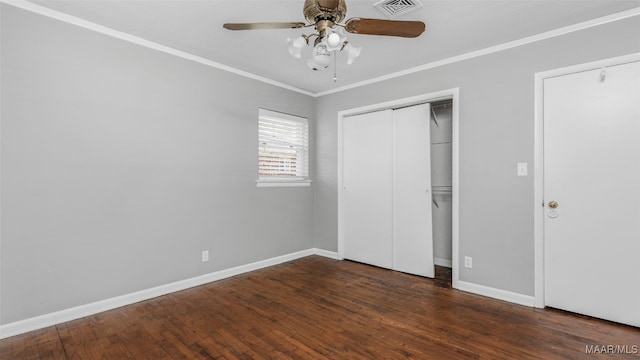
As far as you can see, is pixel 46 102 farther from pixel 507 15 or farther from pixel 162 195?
pixel 507 15

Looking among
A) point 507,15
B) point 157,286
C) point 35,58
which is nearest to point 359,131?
point 507,15

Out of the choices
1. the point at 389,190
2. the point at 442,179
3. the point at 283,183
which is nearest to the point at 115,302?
the point at 283,183

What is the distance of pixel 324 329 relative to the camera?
2.37 meters

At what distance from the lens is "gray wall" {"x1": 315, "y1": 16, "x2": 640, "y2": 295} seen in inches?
106

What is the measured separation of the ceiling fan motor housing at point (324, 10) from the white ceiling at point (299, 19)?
2.13 feet

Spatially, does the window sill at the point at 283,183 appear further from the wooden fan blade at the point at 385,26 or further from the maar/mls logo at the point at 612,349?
the maar/mls logo at the point at 612,349

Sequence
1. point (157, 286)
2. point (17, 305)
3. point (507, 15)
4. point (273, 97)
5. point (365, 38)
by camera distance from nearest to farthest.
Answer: point (17, 305)
point (507, 15)
point (365, 38)
point (157, 286)
point (273, 97)

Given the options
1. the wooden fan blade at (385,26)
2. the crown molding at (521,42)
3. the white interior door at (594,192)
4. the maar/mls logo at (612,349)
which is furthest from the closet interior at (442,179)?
the wooden fan blade at (385,26)

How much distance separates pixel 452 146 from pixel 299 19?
2.25 metres

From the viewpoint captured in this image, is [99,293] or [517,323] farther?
[99,293]

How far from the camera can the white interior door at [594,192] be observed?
2412 millimetres

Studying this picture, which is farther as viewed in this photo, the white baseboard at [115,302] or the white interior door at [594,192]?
the white interior door at [594,192]

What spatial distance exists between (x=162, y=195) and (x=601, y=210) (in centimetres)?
400

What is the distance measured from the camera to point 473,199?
3.17 meters
